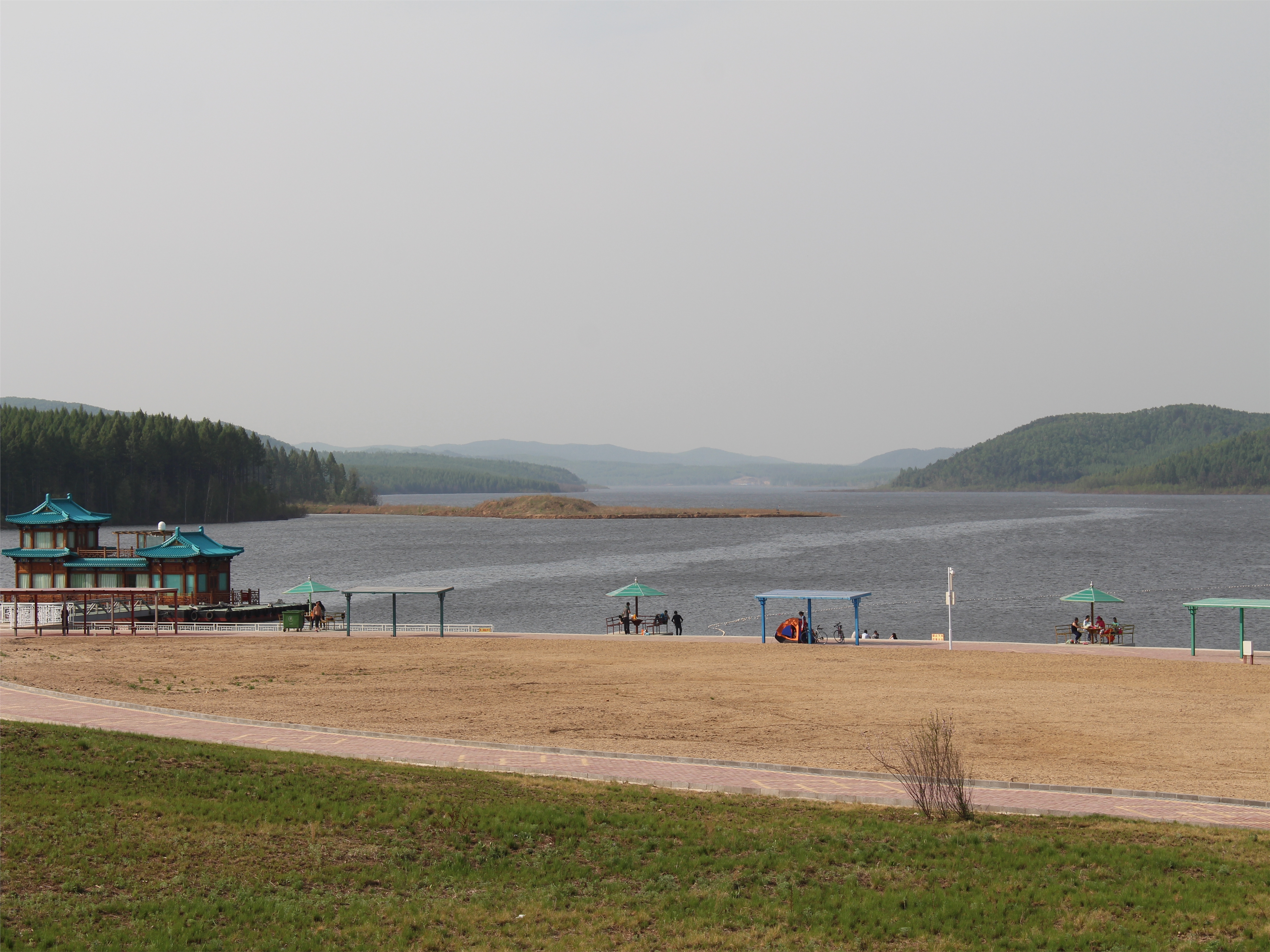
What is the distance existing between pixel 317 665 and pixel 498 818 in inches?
901

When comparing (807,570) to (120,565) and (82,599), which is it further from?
(82,599)

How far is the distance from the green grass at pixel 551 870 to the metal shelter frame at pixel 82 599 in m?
33.0

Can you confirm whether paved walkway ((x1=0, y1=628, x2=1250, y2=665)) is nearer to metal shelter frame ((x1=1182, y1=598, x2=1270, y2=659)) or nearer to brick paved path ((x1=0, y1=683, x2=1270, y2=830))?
metal shelter frame ((x1=1182, y1=598, x2=1270, y2=659))

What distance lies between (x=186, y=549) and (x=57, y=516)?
8509mm

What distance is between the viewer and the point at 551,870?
12891mm

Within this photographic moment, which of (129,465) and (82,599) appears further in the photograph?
(129,465)

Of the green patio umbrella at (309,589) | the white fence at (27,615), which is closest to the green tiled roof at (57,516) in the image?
the white fence at (27,615)

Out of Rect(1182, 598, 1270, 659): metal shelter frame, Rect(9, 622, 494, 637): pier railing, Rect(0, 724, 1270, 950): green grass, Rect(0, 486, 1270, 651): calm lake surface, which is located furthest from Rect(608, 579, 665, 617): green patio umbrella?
Rect(0, 724, 1270, 950): green grass

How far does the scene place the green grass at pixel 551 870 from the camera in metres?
10.8

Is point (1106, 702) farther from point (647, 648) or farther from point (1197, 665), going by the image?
point (647, 648)

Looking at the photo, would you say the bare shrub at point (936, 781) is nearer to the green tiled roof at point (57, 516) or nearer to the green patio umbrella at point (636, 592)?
the green patio umbrella at point (636, 592)

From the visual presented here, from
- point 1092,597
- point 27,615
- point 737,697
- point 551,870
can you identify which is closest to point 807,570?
point 1092,597

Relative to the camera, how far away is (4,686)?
28.6 metres

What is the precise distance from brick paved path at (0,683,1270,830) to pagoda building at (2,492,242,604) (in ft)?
109
